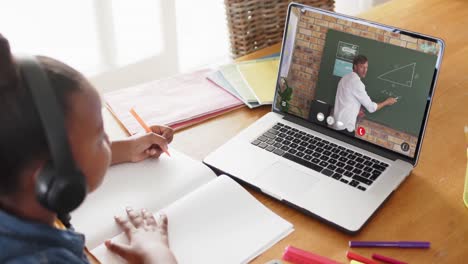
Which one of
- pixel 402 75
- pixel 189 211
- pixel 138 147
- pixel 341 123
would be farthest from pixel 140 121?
pixel 402 75

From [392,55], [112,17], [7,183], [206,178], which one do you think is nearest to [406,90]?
[392,55]

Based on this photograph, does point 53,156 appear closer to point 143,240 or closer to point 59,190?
point 59,190

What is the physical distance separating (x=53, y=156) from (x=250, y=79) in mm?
813

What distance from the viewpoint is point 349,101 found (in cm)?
109

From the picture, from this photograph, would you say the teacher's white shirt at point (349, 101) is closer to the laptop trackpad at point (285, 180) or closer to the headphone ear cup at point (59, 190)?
the laptop trackpad at point (285, 180)

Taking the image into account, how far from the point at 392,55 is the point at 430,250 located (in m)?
0.35

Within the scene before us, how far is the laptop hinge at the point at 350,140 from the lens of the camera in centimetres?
107

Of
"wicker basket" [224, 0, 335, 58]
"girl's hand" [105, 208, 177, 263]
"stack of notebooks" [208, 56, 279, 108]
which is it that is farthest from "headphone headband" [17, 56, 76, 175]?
"wicker basket" [224, 0, 335, 58]

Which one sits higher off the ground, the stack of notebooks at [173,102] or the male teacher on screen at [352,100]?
the male teacher on screen at [352,100]

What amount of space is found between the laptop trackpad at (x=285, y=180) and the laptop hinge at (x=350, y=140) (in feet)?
0.42

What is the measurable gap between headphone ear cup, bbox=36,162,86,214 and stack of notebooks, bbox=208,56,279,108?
664 mm

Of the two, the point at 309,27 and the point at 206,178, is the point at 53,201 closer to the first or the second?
the point at 206,178

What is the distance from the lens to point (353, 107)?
1089mm

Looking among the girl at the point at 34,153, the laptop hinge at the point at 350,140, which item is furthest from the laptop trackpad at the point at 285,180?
the girl at the point at 34,153
